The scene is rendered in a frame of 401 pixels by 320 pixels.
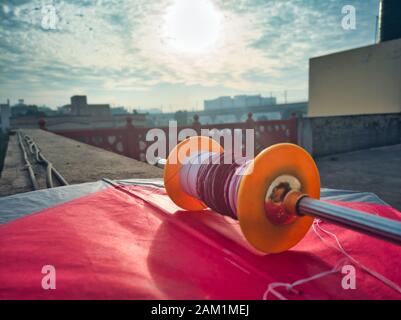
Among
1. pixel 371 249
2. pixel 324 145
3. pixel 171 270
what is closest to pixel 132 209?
pixel 171 270

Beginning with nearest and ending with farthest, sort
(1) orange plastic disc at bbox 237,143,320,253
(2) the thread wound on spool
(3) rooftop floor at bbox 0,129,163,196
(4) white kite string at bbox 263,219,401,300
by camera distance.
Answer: (4) white kite string at bbox 263,219,401,300 < (1) orange plastic disc at bbox 237,143,320,253 < (2) the thread wound on spool < (3) rooftop floor at bbox 0,129,163,196

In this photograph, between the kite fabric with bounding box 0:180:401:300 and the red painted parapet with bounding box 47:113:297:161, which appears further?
the red painted parapet with bounding box 47:113:297:161

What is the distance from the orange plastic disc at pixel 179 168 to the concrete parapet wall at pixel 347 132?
11.0 metres

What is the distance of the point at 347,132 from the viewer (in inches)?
494

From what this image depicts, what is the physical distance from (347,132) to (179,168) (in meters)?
12.4

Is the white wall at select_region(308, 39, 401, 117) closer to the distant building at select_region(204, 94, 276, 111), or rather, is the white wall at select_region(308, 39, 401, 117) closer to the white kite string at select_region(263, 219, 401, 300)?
the white kite string at select_region(263, 219, 401, 300)

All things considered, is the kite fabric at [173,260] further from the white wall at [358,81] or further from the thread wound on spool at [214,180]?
the white wall at [358,81]

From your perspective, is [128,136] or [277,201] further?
[128,136]

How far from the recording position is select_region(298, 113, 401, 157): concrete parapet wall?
40.3 feet

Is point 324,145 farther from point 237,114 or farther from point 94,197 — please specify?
point 237,114

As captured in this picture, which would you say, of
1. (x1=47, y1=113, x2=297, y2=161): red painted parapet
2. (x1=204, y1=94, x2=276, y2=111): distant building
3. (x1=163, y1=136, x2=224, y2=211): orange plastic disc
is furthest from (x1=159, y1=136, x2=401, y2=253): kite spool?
(x1=204, y1=94, x2=276, y2=111): distant building

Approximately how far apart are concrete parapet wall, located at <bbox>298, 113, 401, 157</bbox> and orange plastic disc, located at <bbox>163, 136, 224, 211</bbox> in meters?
11.0

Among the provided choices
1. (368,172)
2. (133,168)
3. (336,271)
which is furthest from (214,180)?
(368,172)

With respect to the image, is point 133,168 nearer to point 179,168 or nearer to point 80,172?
point 80,172
